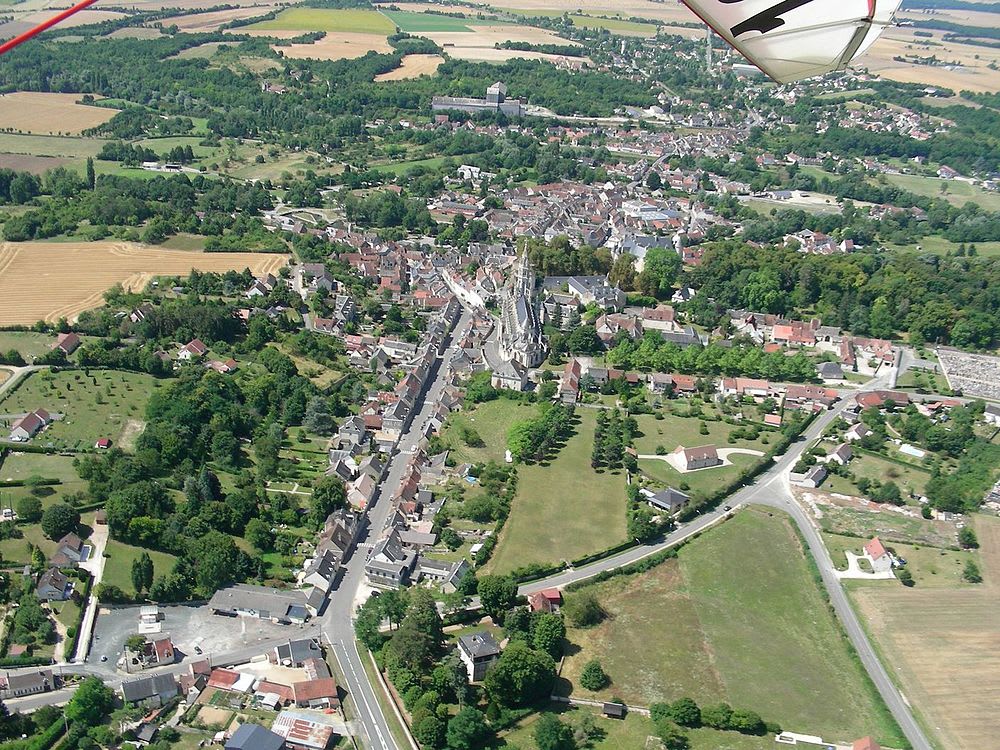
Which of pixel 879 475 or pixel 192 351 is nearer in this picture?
pixel 879 475

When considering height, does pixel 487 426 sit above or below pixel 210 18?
below

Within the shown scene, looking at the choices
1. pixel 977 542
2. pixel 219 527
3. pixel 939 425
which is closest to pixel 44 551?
pixel 219 527

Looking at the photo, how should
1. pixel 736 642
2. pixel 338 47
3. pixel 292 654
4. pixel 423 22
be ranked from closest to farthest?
pixel 292 654
pixel 736 642
pixel 338 47
pixel 423 22

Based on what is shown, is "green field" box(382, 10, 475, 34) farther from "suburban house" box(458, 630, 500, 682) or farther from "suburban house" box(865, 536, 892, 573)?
"suburban house" box(458, 630, 500, 682)

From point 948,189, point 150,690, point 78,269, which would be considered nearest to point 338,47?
point 78,269

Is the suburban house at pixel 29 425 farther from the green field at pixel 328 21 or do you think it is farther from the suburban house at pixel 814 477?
the green field at pixel 328 21

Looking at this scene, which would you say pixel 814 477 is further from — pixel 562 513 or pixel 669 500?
pixel 562 513
